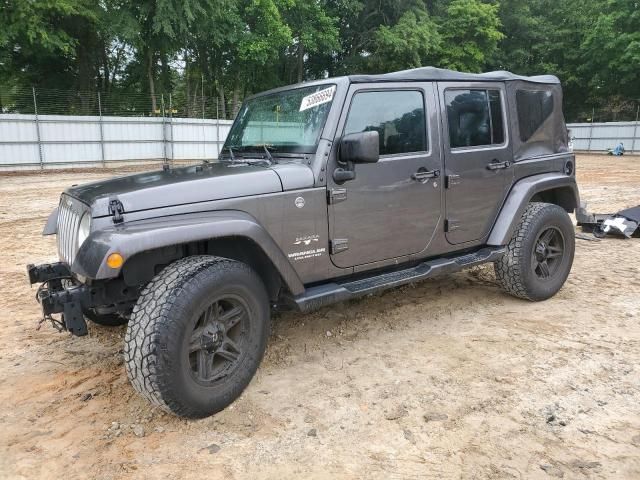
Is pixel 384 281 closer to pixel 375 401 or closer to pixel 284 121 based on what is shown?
pixel 375 401

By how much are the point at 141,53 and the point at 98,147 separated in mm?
7148

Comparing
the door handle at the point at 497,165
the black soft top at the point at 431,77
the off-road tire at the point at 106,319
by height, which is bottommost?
the off-road tire at the point at 106,319

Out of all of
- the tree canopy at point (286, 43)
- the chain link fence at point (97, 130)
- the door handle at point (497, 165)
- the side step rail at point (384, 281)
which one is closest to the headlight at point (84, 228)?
the side step rail at point (384, 281)

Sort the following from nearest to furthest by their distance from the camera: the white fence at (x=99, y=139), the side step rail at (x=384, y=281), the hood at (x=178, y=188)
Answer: the hood at (x=178, y=188), the side step rail at (x=384, y=281), the white fence at (x=99, y=139)

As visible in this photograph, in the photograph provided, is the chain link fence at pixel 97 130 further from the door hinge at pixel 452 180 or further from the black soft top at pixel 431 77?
the door hinge at pixel 452 180

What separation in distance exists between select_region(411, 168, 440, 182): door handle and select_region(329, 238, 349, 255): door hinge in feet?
2.43

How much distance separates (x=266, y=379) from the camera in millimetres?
3328

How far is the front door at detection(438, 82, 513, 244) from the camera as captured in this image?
4020 millimetres

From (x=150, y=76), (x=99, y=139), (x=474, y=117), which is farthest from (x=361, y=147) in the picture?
(x=150, y=76)

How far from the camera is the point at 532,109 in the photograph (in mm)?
4633

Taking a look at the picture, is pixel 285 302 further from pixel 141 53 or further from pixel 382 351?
pixel 141 53

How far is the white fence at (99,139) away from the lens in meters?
18.3

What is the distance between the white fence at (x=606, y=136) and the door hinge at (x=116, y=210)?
3013 cm

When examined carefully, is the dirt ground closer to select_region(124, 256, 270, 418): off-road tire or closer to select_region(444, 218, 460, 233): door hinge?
select_region(124, 256, 270, 418): off-road tire
